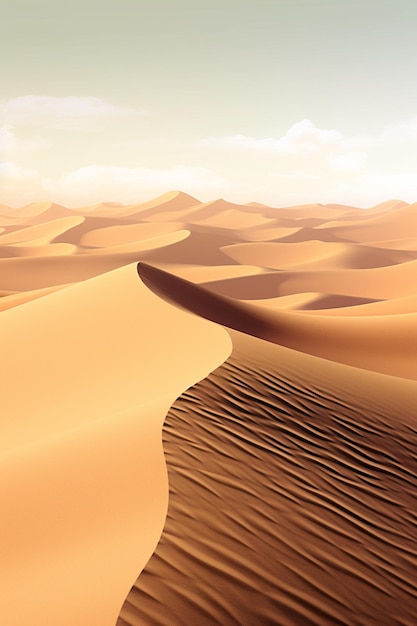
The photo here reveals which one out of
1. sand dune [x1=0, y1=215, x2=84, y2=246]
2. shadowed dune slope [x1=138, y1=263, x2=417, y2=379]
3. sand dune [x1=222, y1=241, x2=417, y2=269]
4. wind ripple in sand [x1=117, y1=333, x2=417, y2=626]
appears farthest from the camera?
sand dune [x1=0, y1=215, x2=84, y2=246]

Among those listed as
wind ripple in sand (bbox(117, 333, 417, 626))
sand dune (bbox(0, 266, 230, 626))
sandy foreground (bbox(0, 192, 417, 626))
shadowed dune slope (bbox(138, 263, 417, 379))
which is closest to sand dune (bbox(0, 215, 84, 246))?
shadowed dune slope (bbox(138, 263, 417, 379))

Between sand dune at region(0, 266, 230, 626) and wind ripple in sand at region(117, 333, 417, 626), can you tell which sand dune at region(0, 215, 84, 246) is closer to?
sand dune at region(0, 266, 230, 626)

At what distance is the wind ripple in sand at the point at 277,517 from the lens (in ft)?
10.3

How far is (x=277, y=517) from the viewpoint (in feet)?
13.2

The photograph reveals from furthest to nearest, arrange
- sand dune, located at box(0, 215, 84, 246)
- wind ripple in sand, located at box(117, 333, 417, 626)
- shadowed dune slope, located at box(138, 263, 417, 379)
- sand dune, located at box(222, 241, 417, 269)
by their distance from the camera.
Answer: sand dune, located at box(0, 215, 84, 246)
sand dune, located at box(222, 241, 417, 269)
shadowed dune slope, located at box(138, 263, 417, 379)
wind ripple in sand, located at box(117, 333, 417, 626)

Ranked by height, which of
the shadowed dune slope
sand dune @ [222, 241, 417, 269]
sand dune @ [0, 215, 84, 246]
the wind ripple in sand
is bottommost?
sand dune @ [222, 241, 417, 269]

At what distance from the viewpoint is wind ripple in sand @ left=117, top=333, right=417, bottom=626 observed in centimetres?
313

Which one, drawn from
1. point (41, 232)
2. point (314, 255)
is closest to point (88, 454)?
point (314, 255)

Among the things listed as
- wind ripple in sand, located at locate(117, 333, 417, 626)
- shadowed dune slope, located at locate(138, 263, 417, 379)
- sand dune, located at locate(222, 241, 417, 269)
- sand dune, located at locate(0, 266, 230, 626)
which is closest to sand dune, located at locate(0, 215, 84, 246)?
sand dune, located at locate(222, 241, 417, 269)

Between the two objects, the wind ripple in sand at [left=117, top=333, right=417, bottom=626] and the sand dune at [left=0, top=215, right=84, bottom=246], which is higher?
the wind ripple in sand at [left=117, top=333, right=417, bottom=626]

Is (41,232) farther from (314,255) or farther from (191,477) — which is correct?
(191,477)

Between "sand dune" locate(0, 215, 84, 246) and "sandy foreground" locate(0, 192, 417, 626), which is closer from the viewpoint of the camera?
"sandy foreground" locate(0, 192, 417, 626)

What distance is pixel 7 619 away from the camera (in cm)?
300

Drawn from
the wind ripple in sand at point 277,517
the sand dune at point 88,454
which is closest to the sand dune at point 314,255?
the sand dune at point 88,454
